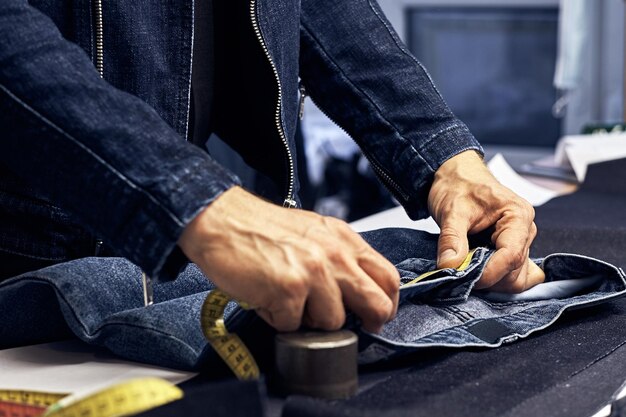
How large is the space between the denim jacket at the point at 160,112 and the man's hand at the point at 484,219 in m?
0.03

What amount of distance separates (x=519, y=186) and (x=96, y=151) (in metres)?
1.04

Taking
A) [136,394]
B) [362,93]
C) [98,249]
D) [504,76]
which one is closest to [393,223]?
[362,93]

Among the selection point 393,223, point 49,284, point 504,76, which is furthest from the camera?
point 504,76

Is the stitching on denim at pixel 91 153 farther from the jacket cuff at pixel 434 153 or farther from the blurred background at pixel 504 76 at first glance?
the blurred background at pixel 504 76

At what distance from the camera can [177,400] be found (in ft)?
2.10

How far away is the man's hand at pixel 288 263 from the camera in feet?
2.40

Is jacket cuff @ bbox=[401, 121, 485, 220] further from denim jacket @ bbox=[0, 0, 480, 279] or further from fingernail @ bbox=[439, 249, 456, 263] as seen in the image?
fingernail @ bbox=[439, 249, 456, 263]

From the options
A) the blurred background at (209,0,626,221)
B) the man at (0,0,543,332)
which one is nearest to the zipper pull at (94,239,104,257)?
the man at (0,0,543,332)

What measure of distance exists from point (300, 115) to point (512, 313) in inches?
16.7

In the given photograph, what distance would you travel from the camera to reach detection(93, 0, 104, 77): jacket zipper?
974 millimetres

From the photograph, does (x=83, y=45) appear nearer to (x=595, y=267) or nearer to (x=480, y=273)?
(x=480, y=273)

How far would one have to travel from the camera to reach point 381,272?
0.77 meters

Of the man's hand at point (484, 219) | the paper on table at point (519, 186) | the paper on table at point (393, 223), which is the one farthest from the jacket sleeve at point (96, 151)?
the paper on table at point (519, 186)

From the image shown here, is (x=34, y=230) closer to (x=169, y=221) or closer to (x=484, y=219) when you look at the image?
(x=169, y=221)
